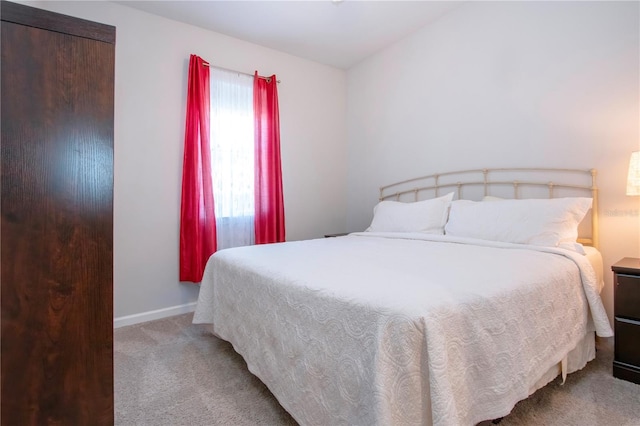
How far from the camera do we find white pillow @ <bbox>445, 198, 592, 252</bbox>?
6.45ft

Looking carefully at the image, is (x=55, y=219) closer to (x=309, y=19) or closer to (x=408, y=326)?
(x=408, y=326)

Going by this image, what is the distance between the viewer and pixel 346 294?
1168mm

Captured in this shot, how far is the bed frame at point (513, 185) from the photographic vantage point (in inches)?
85.8

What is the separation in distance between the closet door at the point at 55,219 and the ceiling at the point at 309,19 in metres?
2.45

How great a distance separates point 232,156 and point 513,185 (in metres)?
2.53

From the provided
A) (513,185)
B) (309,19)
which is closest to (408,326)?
(513,185)

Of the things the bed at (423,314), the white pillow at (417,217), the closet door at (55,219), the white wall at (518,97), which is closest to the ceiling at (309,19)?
the white wall at (518,97)

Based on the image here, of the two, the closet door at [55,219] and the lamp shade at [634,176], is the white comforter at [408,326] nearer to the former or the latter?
the lamp shade at [634,176]

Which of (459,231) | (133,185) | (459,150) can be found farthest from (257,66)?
(459,231)

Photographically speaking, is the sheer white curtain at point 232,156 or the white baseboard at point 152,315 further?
the sheer white curtain at point 232,156

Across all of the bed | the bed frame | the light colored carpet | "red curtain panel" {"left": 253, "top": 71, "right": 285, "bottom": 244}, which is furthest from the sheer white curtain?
the bed frame

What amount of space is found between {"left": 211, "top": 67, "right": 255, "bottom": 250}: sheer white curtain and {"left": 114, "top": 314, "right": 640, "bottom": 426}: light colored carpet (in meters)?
1.30

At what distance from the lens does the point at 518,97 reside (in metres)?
2.51

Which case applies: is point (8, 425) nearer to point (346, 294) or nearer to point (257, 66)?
point (346, 294)
